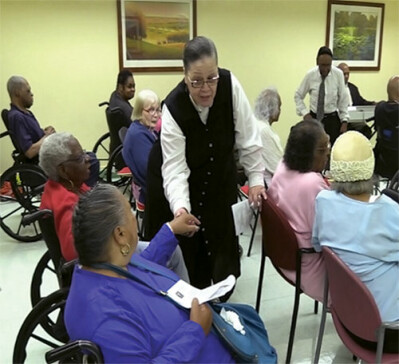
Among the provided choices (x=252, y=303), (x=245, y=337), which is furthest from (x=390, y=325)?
(x=252, y=303)

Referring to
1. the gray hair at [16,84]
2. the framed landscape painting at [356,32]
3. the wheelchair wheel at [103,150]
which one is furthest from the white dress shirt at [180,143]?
the framed landscape painting at [356,32]

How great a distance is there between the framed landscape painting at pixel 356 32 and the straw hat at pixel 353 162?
4.81 meters

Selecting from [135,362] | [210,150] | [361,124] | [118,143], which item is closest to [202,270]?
[210,150]

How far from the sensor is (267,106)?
129 inches

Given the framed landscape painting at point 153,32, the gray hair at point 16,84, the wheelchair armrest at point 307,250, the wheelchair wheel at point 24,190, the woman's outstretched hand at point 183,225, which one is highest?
the framed landscape painting at point 153,32

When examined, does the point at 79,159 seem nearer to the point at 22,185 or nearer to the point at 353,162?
the point at 353,162

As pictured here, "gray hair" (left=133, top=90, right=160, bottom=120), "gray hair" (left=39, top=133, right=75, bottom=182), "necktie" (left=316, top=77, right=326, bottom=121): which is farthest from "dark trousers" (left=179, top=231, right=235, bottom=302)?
"necktie" (left=316, top=77, right=326, bottom=121)

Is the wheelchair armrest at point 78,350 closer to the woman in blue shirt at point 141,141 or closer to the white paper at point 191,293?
the white paper at point 191,293

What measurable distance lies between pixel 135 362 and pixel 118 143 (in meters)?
3.34

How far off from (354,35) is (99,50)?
3.51m

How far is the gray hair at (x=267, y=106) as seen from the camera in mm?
3275

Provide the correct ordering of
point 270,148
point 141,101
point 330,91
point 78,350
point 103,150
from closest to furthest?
point 78,350, point 141,101, point 270,148, point 330,91, point 103,150

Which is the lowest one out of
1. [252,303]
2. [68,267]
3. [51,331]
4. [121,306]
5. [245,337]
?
[252,303]

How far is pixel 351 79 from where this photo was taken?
6289 millimetres
